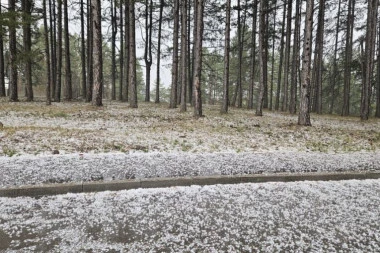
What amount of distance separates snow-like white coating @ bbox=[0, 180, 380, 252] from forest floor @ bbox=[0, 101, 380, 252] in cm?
1

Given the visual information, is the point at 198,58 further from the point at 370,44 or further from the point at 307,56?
Answer: the point at 370,44

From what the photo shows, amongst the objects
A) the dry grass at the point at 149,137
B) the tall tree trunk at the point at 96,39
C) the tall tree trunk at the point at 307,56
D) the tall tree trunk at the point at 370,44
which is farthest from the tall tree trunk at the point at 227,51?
the tall tree trunk at the point at 370,44

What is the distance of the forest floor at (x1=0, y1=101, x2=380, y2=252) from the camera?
2.97m

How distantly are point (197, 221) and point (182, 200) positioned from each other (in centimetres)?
75

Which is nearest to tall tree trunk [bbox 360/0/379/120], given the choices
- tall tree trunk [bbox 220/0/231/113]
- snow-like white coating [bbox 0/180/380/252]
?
tall tree trunk [bbox 220/0/231/113]

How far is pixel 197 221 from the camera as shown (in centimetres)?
346

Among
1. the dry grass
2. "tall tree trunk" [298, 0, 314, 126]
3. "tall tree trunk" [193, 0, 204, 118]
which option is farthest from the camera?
"tall tree trunk" [193, 0, 204, 118]

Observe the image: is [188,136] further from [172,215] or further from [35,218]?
[35,218]

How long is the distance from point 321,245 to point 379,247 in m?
0.66

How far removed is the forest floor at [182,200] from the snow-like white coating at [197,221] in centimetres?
1

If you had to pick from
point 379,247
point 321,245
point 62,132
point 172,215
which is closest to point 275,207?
point 321,245

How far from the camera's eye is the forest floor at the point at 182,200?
2.97 metres

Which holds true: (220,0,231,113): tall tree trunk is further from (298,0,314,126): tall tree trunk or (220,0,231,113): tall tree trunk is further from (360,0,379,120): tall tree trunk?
(360,0,379,120): tall tree trunk

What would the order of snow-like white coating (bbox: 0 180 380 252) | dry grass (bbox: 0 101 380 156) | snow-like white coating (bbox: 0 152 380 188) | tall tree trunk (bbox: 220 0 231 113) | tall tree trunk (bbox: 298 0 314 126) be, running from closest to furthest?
snow-like white coating (bbox: 0 180 380 252), snow-like white coating (bbox: 0 152 380 188), dry grass (bbox: 0 101 380 156), tall tree trunk (bbox: 298 0 314 126), tall tree trunk (bbox: 220 0 231 113)
